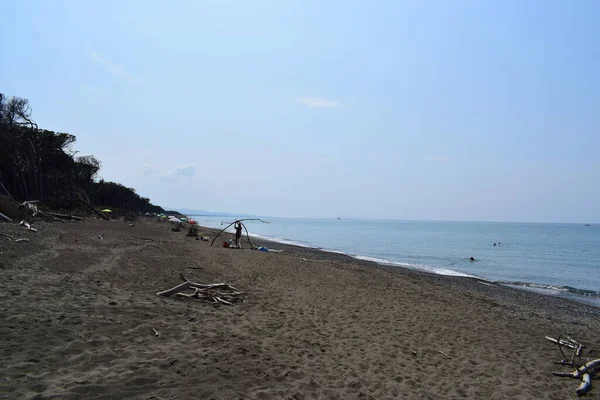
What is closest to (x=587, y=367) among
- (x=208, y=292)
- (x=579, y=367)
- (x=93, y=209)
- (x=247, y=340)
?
(x=579, y=367)

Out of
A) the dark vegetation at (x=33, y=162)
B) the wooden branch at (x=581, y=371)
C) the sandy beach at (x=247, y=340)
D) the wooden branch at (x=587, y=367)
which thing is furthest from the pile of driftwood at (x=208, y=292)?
the dark vegetation at (x=33, y=162)

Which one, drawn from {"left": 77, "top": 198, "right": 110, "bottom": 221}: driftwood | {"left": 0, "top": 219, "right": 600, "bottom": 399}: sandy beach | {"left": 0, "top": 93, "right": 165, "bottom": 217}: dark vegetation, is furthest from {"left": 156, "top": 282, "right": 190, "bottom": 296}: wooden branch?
{"left": 77, "top": 198, "right": 110, "bottom": 221}: driftwood

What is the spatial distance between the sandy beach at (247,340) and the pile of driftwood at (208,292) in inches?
14.8

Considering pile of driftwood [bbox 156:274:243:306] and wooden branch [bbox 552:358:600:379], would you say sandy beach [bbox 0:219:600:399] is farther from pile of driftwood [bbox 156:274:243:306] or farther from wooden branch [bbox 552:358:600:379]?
pile of driftwood [bbox 156:274:243:306]

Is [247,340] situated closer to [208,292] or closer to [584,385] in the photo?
[208,292]

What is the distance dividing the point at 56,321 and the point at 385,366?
5.72m

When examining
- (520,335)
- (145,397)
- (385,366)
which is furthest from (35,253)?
(520,335)

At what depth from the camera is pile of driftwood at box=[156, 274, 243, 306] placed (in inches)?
381

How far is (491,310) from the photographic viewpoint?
13.0m

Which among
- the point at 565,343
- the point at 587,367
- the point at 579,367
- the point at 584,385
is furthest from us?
the point at 565,343

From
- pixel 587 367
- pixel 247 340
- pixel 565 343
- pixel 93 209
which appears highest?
pixel 93 209

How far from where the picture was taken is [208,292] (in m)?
10.2

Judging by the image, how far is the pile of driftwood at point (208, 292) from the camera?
9.67 m

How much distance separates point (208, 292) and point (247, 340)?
11.8 feet
